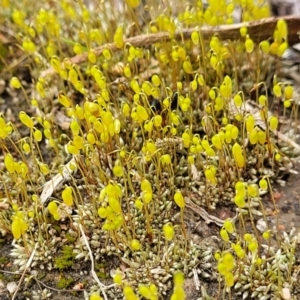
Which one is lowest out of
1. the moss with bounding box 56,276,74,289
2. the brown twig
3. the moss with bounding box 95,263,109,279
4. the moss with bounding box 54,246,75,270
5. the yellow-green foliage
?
the moss with bounding box 56,276,74,289

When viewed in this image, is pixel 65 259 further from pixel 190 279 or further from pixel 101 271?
pixel 190 279

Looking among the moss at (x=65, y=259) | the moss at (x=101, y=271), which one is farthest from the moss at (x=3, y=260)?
the moss at (x=101, y=271)

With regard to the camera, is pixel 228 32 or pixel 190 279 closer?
pixel 190 279

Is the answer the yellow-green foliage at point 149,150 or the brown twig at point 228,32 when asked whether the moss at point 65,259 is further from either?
the brown twig at point 228,32

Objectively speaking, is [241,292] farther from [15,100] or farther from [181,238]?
[15,100]

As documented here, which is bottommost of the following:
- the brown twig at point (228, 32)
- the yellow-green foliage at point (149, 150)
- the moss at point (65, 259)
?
the moss at point (65, 259)

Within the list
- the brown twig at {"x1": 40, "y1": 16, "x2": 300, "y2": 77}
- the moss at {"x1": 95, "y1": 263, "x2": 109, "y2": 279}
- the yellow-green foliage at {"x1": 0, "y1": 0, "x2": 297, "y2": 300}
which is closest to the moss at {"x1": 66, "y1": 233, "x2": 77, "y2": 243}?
the yellow-green foliage at {"x1": 0, "y1": 0, "x2": 297, "y2": 300}

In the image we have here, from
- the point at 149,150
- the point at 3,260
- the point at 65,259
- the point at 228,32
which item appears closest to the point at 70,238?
the point at 65,259

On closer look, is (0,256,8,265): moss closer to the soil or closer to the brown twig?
the soil

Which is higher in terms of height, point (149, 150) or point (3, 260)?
point (149, 150)
